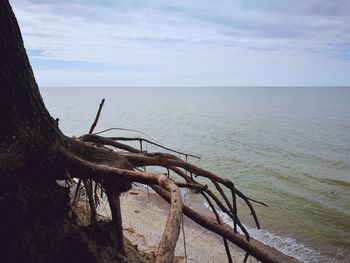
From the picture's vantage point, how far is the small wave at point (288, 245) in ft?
31.9

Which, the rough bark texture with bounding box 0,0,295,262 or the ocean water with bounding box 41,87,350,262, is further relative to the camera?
the ocean water with bounding box 41,87,350,262

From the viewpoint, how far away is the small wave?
9.72 m

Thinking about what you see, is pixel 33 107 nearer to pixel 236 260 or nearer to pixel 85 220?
pixel 85 220

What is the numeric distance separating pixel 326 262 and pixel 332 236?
1.91 meters

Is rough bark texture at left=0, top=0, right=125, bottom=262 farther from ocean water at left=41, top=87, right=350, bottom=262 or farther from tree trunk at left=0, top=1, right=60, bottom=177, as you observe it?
ocean water at left=41, top=87, right=350, bottom=262

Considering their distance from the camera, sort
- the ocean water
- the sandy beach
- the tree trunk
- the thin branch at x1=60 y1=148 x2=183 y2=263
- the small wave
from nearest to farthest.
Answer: the thin branch at x1=60 y1=148 x2=183 y2=263 < the tree trunk < the sandy beach < the small wave < the ocean water

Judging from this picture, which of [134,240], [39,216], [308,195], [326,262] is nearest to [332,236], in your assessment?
[326,262]

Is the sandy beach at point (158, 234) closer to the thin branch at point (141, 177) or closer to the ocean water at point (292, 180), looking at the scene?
the ocean water at point (292, 180)

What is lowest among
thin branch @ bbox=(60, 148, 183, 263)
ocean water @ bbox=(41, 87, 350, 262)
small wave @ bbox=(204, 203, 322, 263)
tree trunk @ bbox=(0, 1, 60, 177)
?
small wave @ bbox=(204, 203, 322, 263)

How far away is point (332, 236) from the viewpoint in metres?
11.1

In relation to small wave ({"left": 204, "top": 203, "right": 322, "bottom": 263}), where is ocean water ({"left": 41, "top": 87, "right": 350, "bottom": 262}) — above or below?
above

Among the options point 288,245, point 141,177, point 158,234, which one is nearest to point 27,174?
point 141,177

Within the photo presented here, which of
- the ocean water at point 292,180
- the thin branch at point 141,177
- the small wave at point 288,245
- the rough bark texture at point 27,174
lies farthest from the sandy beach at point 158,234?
the thin branch at point 141,177

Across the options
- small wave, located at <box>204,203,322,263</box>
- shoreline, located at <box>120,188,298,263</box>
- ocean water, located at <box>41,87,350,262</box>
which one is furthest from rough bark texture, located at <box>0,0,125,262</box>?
ocean water, located at <box>41,87,350,262</box>
